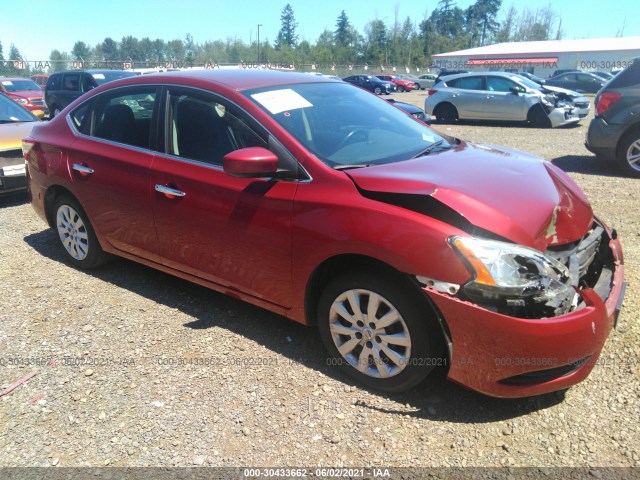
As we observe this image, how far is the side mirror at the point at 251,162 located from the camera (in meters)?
2.91

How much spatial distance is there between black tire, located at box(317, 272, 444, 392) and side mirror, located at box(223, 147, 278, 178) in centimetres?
76

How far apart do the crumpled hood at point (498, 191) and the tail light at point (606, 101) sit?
5.37 m

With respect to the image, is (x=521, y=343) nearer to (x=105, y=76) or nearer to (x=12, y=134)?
(x=12, y=134)

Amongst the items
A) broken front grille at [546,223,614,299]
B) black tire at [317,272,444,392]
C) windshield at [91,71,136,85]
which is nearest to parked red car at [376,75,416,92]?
windshield at [91,71,136,85]

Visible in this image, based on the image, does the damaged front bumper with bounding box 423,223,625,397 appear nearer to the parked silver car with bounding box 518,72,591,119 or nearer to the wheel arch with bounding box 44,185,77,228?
the wheel arch with bounding box 44,185,77,228

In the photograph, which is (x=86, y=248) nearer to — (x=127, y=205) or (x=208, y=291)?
(x=127, y=205)

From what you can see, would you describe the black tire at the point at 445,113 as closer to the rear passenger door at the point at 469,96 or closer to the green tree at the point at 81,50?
the rear passenger door at the point at 469,96

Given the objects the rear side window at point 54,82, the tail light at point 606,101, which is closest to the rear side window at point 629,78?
the tail light at point 606,101

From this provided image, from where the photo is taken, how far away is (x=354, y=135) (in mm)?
3445

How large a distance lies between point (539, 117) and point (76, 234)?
1299 cm

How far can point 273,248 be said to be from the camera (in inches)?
122

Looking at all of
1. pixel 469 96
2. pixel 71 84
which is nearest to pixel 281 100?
pixel 469 96

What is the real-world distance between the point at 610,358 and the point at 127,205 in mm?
3458

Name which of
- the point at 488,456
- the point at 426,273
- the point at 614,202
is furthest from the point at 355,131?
the point at 614,202
